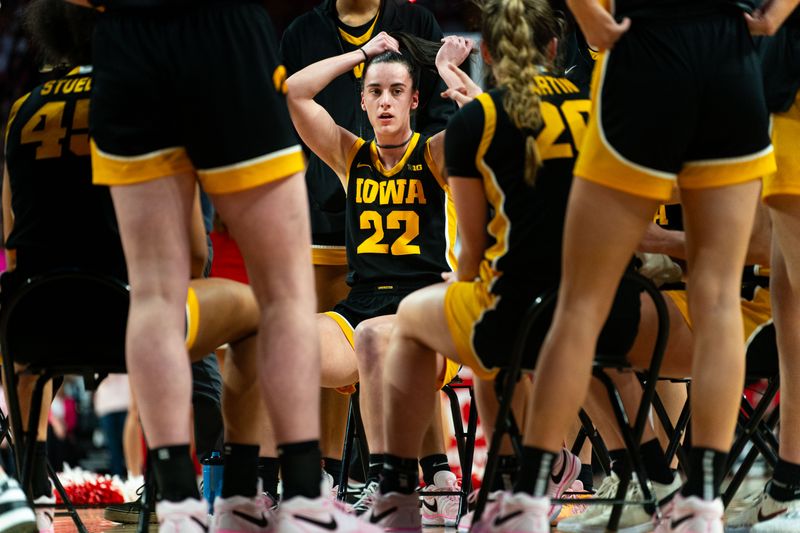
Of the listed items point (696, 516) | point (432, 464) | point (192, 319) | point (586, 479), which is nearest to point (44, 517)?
point (192, 319)

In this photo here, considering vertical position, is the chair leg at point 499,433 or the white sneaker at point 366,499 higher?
the chair leg at point 499,433

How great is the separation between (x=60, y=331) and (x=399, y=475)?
1.03 metres

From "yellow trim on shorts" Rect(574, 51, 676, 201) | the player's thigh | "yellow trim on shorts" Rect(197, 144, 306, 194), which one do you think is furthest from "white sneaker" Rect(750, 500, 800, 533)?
"yellow trim on shorts" Rect(197, 144, 306, 194)

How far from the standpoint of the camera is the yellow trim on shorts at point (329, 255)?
4.82 metres

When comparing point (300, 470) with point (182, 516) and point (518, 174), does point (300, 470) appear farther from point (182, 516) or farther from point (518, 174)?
point (518, 174)

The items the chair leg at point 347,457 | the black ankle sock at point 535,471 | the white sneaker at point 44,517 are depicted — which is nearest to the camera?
the black ankle sock at point 535,471

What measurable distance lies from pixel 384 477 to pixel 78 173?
48.4 inches

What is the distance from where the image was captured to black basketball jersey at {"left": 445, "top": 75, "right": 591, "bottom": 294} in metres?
2.95

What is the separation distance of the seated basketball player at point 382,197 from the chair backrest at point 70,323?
109cm

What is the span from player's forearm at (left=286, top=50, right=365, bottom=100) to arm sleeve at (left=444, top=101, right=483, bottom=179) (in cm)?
146

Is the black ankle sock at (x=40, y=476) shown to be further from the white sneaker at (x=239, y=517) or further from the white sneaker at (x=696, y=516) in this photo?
the white sneaker at (x=696, y=516)

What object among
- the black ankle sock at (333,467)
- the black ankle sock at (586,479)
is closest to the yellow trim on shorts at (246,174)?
the black ankle sock at (333,467)

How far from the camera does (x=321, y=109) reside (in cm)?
445

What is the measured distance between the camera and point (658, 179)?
2.61m
